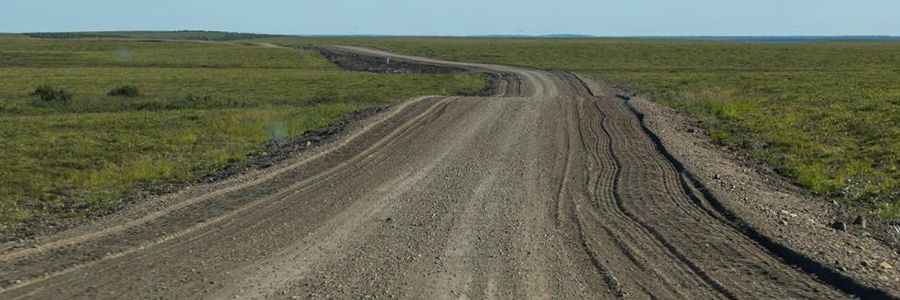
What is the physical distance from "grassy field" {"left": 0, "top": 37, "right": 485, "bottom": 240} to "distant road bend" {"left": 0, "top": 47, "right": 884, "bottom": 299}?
2.24 metres

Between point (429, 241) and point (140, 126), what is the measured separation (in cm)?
1602

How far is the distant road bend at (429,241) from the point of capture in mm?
8047

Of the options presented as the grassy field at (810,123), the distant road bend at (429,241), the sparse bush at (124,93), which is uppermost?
the distant road bend at (429,241)

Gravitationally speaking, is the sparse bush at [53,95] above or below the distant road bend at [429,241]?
below

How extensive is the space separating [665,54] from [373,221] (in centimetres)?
7508

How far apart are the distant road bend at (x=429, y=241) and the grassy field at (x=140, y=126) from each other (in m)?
2.24

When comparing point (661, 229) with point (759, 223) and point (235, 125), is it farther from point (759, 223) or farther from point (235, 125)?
point (235, 125)

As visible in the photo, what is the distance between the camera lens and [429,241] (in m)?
9.83

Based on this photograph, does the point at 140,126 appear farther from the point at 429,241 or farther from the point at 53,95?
the point at 429,241

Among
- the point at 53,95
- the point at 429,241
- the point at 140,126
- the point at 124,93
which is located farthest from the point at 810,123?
the point at 53,95

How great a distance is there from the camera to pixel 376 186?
1347 centimetres

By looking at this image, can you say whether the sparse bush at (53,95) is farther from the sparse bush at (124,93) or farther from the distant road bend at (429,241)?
the distant road bend at (429,241)

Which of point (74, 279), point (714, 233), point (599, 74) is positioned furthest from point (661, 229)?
point (599, 74)

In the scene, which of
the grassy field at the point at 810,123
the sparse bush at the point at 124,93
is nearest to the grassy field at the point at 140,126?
the sparse bush at the point at 124,93
